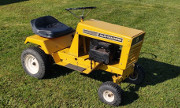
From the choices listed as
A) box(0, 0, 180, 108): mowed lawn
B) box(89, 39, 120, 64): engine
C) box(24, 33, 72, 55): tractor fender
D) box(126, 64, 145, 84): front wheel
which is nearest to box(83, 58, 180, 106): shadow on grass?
box(0, 0, 180, 108): mowed lawn

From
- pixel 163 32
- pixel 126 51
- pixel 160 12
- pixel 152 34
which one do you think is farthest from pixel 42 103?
pixel 160 12

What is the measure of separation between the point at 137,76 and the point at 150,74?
782 millimetres

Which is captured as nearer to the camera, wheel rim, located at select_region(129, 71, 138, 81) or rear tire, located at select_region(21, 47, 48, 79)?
rear tire, located at select_region(21, 47, 48, 79)

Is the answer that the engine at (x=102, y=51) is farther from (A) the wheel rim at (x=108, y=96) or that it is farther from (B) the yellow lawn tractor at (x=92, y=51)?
(A) the wheel rim at (x=108, y=96)

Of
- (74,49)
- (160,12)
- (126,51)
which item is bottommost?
(160,12)

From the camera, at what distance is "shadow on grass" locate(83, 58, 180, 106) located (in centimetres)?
461

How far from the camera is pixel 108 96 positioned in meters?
4.22

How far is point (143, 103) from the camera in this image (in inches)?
171

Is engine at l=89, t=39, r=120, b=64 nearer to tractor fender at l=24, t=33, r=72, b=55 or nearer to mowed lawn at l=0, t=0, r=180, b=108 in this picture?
mowed lawn at l=0, t=0, r=180, b=108

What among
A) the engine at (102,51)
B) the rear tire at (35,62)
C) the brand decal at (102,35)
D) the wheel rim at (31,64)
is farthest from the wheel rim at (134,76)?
the wheel rim at (31,64)

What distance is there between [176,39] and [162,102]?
4.27m

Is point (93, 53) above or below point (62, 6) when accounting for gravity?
above

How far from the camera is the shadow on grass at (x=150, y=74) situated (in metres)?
4.61

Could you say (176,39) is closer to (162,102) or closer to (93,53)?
(162,102)
